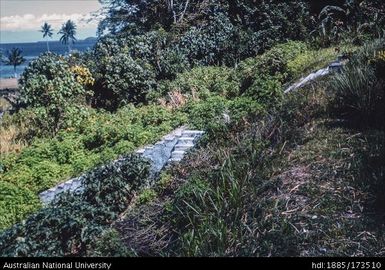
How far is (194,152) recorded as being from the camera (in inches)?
288

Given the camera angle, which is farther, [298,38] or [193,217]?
[298,38]

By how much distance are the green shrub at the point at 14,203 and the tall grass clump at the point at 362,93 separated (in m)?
5.15

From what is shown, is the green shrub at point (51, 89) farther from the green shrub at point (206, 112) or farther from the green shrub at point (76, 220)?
the green shrub at point (76, 220)

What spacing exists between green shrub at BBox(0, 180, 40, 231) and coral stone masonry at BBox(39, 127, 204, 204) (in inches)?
12.9

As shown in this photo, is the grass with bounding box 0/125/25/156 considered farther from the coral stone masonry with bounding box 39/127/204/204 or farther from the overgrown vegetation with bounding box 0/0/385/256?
the coral stone masonry with bounding box 39/127/204/204

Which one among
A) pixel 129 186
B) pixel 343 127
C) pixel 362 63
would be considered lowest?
pixel 129 186

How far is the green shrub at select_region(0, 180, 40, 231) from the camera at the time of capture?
6238 mm

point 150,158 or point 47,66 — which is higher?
point 47,66

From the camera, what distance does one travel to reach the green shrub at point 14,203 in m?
6.24

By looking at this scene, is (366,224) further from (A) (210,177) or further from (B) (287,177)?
(A) (210,177)

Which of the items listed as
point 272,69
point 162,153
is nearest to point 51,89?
point 162,153

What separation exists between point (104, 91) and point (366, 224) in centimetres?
1099

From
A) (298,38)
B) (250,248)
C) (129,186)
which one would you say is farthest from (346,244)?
(298,38)

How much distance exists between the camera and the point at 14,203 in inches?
254
